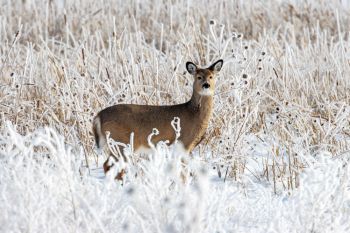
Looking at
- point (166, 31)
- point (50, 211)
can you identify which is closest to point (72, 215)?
point (50, 211)

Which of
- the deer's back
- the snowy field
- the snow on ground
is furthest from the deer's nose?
the snow on ground

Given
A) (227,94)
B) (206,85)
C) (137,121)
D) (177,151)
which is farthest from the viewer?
(227,94)

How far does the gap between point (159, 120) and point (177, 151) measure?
2.37 m

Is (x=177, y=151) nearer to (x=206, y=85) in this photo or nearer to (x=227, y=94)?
(x=206, y=85)

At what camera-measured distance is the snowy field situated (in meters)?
3.47

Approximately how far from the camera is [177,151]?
3.46 m

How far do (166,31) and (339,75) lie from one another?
391 cm

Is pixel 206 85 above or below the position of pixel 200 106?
above

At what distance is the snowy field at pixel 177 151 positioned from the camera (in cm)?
347

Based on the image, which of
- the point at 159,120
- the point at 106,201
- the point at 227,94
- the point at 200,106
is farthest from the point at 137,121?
the point at 106,201

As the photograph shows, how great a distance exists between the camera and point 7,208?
11.6ft

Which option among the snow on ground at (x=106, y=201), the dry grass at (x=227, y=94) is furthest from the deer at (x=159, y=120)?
the snow on ground at (x=106, y=201)

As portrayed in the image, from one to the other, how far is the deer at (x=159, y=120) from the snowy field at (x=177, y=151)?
0.17 m

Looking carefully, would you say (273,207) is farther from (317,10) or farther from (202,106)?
(317,10)
